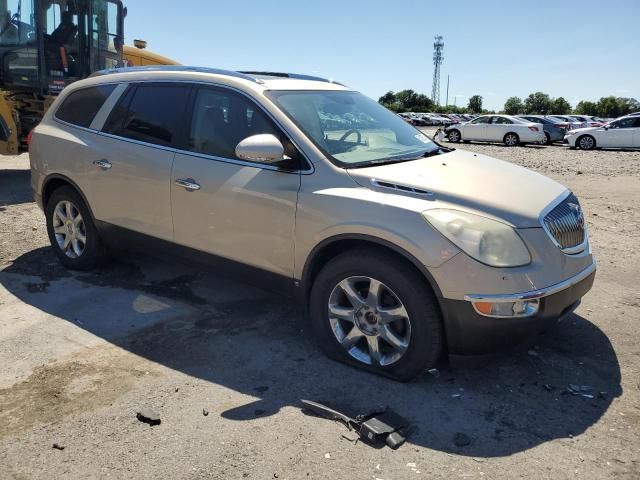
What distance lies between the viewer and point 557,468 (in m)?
2.81

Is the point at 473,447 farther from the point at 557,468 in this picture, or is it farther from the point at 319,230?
the point at 319,230

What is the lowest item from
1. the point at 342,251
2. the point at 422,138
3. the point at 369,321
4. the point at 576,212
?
the point at 369,321

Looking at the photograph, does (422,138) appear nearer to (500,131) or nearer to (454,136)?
(500,131)

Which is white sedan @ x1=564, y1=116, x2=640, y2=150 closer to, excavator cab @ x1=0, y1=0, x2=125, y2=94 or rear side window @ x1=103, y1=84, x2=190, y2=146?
excavator cab @ x1=0, y1=0, x2=125, y2=94

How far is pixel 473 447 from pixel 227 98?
295 cm

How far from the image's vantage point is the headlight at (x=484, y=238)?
10.6 ft

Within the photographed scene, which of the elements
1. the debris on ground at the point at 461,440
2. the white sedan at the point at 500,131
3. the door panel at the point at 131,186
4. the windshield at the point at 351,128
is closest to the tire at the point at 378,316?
the debris on ground at the point at 461,440

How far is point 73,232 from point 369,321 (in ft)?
11.2

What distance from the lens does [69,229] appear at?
5.65 m

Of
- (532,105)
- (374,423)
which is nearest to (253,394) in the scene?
(374,423)

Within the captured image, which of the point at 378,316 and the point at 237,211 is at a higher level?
the point at 237,211

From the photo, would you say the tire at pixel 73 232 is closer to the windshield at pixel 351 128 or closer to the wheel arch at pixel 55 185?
the wheel arch at pixel 55 185

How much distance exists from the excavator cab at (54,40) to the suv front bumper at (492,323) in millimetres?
10146

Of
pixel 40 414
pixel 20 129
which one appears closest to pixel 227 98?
pixel 40 414
